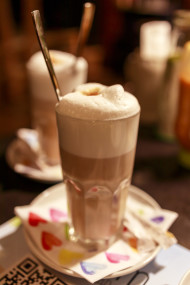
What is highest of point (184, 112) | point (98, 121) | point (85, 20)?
point (85, 20)

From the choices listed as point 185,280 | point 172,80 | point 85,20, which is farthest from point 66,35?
point 185,280

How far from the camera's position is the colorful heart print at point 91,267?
53 cm

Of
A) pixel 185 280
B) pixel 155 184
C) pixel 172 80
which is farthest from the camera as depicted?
pixel 172 80

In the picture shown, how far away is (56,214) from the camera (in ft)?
2.26

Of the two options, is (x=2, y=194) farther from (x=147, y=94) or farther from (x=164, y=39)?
(x=164, y=39)

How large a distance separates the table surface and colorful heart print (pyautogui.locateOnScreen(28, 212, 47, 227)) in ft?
0.21

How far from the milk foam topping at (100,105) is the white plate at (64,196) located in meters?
0.27

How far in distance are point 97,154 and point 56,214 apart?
0.23m

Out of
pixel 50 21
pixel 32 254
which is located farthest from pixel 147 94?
pixel 50 21

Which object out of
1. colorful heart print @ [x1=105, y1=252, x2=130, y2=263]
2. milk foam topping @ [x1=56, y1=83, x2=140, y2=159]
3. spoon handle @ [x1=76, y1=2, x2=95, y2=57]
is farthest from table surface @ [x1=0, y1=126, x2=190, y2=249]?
spoon handle @ [x1=76, y1=2, x2=95, y2=57]

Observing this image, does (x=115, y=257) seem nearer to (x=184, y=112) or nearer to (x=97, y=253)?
(x=97, y=253)

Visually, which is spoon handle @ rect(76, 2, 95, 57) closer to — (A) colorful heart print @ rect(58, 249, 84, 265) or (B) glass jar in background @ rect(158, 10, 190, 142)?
(B) glass jar in background @ rect(158, 10, 190, 142)

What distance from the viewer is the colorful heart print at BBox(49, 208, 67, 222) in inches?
26.5

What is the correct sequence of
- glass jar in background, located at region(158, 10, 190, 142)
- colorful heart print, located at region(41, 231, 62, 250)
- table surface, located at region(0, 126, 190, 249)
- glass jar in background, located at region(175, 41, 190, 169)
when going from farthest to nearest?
glass jar in background, located at region(158, 10, 190, 142), glass jar in background, located at region(175, 41, 190, 169), table surface, located at region(0, 126, 190, 249), colorful heart print, located at region(41, 231, 62, 250)
